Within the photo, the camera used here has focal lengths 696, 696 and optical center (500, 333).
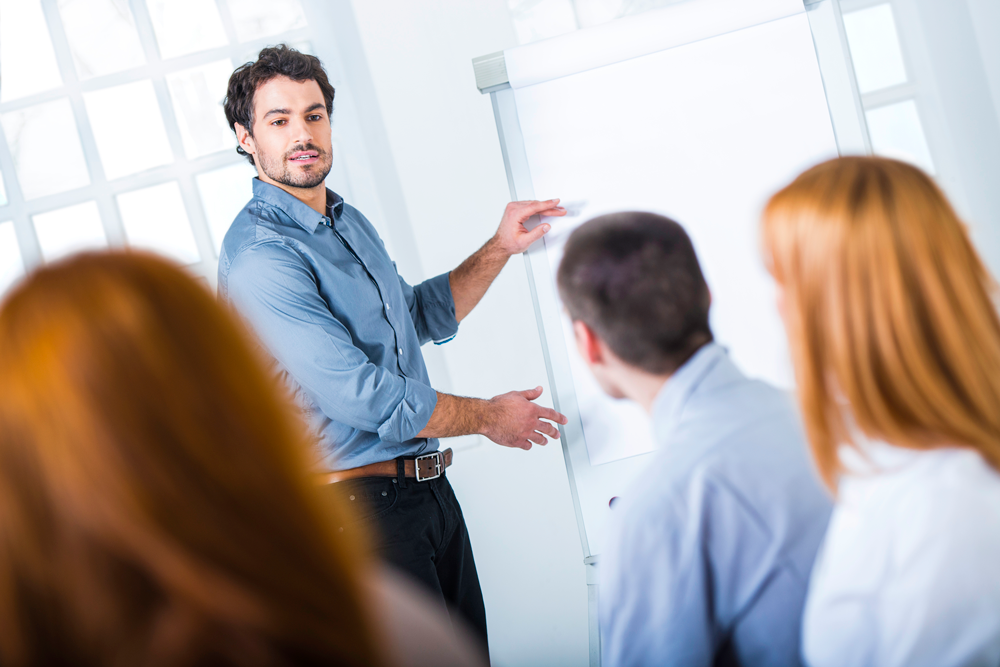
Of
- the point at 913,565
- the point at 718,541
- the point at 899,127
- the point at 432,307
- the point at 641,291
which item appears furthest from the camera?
the point at 899,127

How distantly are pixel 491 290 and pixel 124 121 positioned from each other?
135 cm

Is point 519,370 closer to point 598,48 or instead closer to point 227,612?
point 598,48

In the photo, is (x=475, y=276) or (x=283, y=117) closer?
(x=283, y=117)

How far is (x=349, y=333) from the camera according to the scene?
1.63 metres

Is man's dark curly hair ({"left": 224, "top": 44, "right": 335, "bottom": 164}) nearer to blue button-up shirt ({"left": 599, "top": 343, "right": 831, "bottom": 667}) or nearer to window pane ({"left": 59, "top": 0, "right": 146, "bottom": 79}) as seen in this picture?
window pane ({"left": 59, "top": 0, "right": 146, "bottom": 79})

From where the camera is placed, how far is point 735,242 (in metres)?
1.55

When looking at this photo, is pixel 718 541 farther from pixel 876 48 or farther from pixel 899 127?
pixel 876 48

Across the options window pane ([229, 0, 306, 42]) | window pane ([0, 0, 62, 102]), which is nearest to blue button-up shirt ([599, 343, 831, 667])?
window pane ([229, 0, 306, 42])

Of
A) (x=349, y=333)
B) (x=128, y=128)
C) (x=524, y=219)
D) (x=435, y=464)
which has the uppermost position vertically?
(x=128, y=128)

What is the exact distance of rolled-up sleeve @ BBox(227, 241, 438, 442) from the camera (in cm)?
152

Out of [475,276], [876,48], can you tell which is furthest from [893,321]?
[876,48]

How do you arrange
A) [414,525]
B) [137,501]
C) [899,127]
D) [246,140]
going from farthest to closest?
[899,127], [246,140], [414,525], [137,501]

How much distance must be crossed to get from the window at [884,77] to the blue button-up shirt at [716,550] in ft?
5.66

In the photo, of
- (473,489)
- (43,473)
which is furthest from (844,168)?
(473,489)
